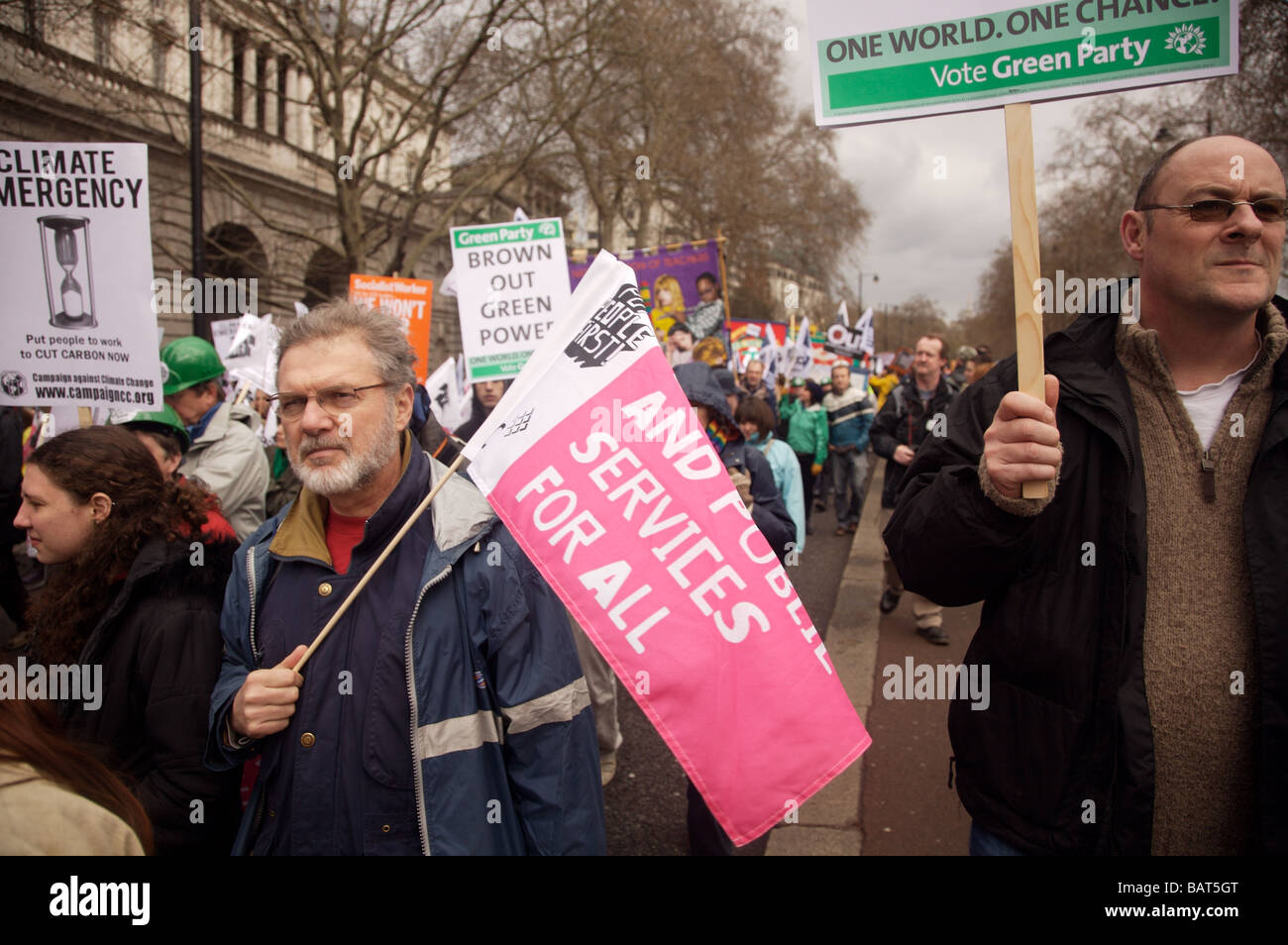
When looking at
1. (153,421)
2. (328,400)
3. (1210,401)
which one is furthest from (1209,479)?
(153,421)

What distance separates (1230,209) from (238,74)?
17230mm

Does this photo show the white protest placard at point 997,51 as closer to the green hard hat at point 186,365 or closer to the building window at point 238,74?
the green hard hat at point 186,365

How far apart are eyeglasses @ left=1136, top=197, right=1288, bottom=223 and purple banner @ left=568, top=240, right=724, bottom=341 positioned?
7.78m

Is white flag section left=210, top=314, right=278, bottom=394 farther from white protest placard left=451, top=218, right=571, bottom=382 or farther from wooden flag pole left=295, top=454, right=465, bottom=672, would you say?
wooden flag pole left=295, top=454, right=465, bottom=672

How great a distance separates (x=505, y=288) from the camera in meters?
5.56

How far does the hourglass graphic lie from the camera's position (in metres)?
3.22

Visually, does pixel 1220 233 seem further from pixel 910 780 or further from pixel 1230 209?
pixel 910 780

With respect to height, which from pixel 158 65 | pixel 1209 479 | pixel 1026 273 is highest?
pixel 158 65

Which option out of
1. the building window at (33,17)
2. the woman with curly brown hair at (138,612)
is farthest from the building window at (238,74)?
the woman with curly brown hair at (138,612)

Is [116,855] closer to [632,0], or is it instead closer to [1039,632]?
[1039,632]

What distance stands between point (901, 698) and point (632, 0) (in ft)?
49.9

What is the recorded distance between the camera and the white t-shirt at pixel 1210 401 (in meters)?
1.71

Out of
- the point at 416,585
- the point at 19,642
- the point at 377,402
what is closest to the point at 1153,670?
the point at 416,585

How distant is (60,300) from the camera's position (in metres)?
3.24
